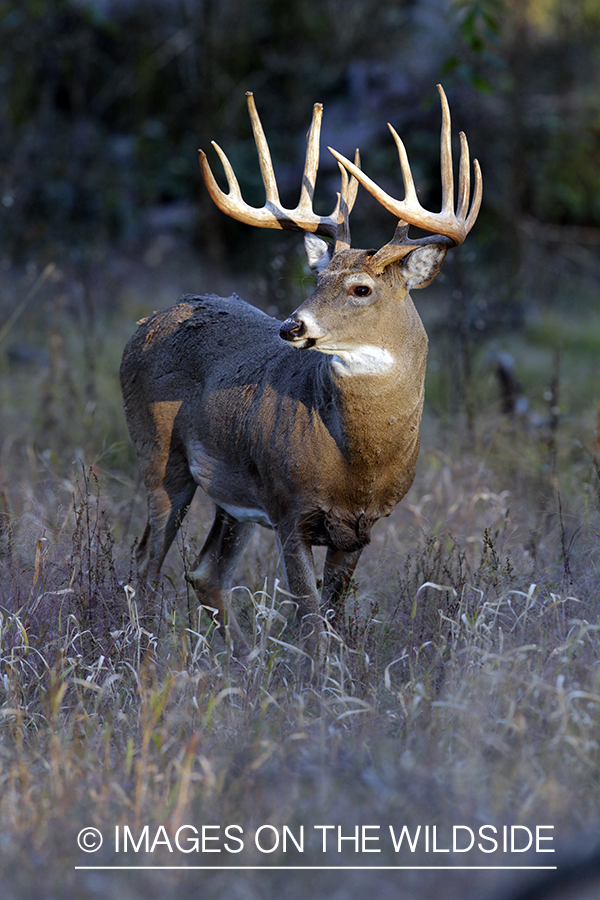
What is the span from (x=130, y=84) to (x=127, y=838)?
16674mm

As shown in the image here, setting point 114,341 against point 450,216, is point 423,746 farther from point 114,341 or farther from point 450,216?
point 114,341

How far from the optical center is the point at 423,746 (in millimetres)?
3143

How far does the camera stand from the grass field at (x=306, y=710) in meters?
2.68

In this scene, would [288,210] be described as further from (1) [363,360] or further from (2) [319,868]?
(2) [319,868]

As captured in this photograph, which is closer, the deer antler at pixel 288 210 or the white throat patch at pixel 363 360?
the white throat patch at pixel 363 360

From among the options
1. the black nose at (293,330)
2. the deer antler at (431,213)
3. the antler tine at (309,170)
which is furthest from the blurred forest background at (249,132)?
the black nose at (293,330)

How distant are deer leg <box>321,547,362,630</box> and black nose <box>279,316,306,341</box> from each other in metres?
1.07

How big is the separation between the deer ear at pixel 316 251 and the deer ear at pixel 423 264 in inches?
15.9

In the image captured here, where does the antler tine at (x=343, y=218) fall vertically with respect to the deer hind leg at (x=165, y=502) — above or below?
above

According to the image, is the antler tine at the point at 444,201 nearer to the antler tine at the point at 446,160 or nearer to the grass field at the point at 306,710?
the antler tine at the point at 446,160

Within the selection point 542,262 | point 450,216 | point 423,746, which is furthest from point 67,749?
point 542,262

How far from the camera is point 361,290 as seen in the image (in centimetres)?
399

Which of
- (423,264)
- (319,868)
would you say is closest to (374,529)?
(423,264)

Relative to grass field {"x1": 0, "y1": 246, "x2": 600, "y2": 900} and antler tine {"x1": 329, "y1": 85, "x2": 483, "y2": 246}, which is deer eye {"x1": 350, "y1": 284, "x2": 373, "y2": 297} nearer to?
antler tine {"x1": 329, "y1": 85, "x2": 483, "y2": 246}
